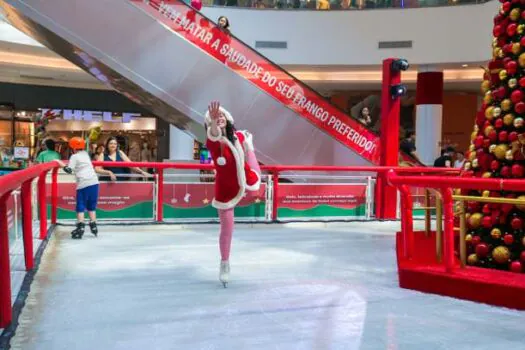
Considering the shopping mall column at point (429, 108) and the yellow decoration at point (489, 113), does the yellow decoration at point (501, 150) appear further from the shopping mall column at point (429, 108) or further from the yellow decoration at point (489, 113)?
the shopping mall column at point (429, 108)

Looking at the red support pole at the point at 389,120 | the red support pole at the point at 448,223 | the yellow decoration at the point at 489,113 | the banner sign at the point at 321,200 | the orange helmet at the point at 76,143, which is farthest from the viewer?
the red support pole at the point at 389,120

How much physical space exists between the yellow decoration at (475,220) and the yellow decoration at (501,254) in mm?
236

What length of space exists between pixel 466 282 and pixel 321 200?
489 cm

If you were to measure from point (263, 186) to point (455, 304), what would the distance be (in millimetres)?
4752

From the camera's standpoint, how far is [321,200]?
8.59 meters

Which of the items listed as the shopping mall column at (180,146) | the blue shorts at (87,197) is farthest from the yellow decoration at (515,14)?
the shopping mall column at (180,146)

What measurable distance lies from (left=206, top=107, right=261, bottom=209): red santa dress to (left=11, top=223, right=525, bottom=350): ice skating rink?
0.68 metres

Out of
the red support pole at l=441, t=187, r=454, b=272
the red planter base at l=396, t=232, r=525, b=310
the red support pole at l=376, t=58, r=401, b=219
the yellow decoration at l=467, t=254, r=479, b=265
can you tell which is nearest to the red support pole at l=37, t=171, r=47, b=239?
the red planter base at l=396, t=232, r=525, b=310

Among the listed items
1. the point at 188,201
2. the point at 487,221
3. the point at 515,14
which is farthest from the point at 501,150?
the point at 188,201

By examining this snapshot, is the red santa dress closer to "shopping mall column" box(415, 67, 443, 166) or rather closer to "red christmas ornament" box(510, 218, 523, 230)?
"red christmas ornament" box(510, 218, 523, 230)

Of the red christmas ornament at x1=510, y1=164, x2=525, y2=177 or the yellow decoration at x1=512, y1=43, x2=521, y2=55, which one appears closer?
the red christmas ornament at x1=510, y1=164, x2=525, y2=177

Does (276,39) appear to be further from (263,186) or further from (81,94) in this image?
(263,186)

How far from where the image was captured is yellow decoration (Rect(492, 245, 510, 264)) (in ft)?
12.8

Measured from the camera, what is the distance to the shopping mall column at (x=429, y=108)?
15875 millimetres
